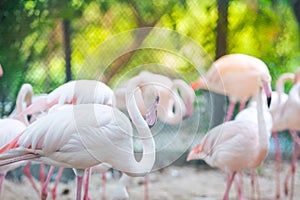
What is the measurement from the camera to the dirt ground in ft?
6.96

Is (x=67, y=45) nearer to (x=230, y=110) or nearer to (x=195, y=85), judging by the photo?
(x=195, y=85)

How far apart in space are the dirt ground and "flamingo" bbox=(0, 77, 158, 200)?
0.25 meters

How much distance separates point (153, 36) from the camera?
1.99 meters

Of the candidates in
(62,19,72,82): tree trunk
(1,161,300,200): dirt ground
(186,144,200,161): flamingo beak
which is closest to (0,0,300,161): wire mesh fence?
(62,19,72,82): tree trunk

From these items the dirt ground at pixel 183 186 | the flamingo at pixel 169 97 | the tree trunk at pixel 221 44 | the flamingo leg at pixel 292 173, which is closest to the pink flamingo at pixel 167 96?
the flamingo at pixel 169 97

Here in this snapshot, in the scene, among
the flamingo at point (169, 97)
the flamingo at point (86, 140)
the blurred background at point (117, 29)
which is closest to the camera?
the flamingo at point (86, 140)

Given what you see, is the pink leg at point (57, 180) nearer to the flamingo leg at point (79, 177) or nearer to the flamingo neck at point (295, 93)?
the flamingo leg at point (79, 177)

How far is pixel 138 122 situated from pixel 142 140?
6 cm

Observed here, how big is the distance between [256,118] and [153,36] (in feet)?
1.44

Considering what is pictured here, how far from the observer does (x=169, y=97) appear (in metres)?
2.02

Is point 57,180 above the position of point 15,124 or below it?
below

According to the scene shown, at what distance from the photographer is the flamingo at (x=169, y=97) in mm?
1937

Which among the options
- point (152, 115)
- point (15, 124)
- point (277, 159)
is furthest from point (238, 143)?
point (15, 124)

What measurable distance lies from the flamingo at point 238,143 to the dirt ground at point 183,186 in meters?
0.08
